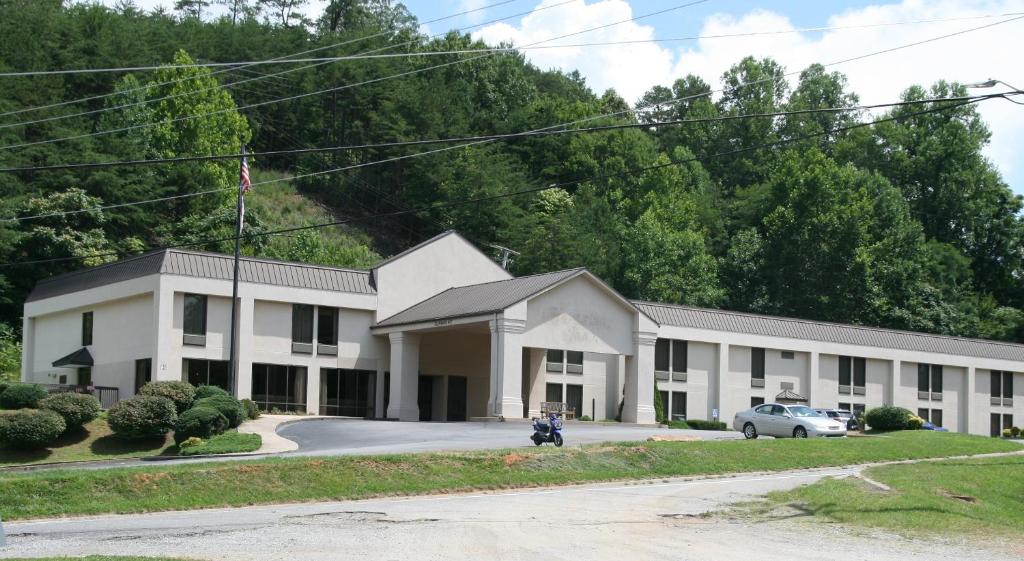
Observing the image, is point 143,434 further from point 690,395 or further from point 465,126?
point 465,126

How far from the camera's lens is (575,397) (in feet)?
187

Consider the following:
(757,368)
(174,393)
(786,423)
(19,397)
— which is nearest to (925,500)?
(786,423)

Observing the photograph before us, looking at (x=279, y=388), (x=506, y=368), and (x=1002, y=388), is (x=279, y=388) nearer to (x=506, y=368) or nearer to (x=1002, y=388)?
(x=506, y=368)

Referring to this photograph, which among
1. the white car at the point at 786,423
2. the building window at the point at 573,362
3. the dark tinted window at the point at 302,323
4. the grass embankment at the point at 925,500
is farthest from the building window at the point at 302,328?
the grass embankment at the point at 925,500

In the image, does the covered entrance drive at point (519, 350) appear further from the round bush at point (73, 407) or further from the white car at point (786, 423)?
the round bush at point (73, 407)

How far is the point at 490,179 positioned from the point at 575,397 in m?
35.6

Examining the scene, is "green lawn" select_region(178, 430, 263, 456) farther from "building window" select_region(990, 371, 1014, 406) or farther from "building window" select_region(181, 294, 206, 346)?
"building window" select_region(990, 371, 1014, 406)

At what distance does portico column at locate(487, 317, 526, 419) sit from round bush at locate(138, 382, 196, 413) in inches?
495

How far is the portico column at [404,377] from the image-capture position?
5116cm

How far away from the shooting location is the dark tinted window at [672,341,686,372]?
59.7m

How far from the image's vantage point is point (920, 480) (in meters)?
27.0

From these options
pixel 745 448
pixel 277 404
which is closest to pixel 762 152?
pixel 277 404

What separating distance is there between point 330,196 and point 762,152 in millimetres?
42575

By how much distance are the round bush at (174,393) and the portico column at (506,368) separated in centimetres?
1257
